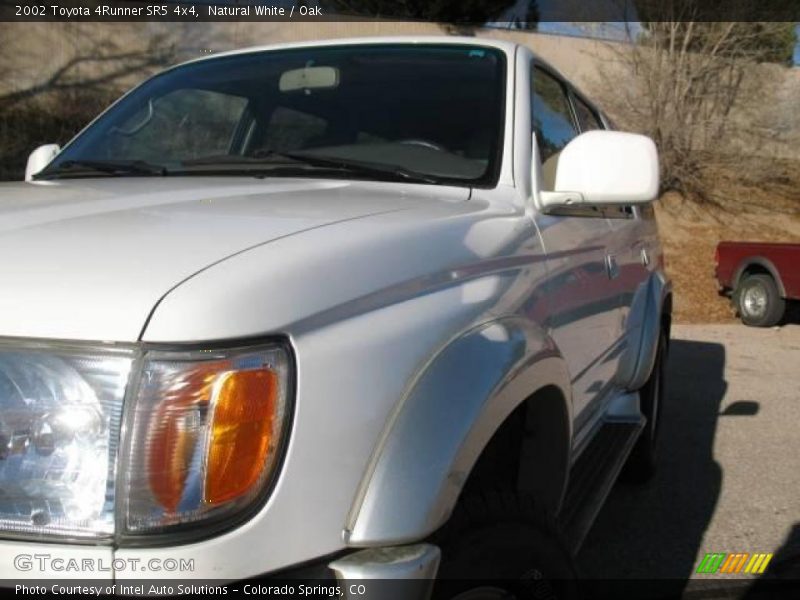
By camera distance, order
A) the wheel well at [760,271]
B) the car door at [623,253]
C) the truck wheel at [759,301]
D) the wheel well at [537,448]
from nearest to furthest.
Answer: the wheel well at [537,448]
the car door at [623,253]
the wheel well at [760,271]
the truck wheel at [759,301]

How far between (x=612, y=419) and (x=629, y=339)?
36cm

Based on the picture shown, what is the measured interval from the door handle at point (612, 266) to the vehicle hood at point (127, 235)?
1.04 meters

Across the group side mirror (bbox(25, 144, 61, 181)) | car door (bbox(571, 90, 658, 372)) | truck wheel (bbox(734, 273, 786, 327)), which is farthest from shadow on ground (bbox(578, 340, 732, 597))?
truck wheel (bbox(734, 273, 786, 327))

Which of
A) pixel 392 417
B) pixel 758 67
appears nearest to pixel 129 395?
pixel 392 417

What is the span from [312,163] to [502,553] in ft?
→ 4.40

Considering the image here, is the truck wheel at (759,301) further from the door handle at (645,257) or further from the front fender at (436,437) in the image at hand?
the front fender at (436,437)

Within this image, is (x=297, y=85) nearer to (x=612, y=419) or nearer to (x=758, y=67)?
(x=612, y=419)

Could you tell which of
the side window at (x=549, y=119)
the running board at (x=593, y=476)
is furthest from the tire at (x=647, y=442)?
the side window at (x=549, y=119)

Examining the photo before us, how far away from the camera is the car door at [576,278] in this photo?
2500mm

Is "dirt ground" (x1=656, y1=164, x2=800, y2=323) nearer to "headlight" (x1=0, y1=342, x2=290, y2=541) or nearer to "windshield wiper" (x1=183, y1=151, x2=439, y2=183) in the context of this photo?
"windshield wiper" (x1=183, y1=151, x2=439, y2=183)

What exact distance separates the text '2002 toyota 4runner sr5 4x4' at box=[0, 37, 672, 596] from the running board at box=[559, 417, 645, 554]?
0.9 inches

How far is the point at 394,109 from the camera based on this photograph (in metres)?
2.81

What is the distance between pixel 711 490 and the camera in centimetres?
466

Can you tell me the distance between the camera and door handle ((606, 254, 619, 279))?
10.5ft
